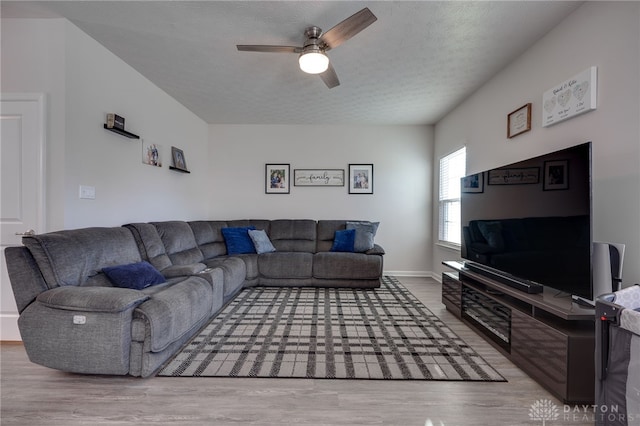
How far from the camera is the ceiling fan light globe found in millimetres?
2121

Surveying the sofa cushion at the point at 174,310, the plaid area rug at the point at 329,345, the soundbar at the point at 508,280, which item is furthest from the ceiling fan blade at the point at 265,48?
the soundbar at the point at 508,280

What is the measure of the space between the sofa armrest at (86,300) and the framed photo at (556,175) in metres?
2.75

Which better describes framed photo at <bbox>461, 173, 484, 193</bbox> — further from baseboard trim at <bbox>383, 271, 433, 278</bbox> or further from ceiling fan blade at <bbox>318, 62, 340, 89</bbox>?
baseboard trim at <bbox>383, 271, 433, 278</bbox>

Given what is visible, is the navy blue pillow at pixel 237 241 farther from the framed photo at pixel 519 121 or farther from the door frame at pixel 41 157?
the framed photo at pixel 519 121

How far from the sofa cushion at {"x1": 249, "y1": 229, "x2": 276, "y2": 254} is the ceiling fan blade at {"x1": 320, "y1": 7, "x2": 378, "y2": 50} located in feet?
9.10

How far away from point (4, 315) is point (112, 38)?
2503 millimetres

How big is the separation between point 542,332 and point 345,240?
2.75 meters

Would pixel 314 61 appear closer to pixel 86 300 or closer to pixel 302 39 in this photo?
pixel 302 39

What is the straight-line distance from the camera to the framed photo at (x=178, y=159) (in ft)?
12.5

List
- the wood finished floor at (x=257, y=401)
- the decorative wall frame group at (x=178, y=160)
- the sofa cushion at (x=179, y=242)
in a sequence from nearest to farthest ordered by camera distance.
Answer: the wood finished floor at (x=257, y=401), the sofa cushion at (x=179, y=242), the decorative wall frame group at (x=178, y=160)

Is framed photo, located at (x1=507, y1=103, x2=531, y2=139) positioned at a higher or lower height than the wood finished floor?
higher

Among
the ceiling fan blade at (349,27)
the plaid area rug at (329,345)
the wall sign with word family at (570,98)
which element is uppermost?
the ceiling fan blade at (349,27)

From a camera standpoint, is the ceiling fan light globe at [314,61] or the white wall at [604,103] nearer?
the white wall at [604,103]

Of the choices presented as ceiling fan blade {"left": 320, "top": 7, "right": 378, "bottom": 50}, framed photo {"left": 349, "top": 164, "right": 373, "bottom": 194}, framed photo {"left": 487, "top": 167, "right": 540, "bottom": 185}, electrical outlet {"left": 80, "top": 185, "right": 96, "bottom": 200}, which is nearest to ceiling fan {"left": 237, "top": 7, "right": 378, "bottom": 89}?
ceiling fan blade {"left": 320, "top": 7, "right": 378, "bottom": 50}
